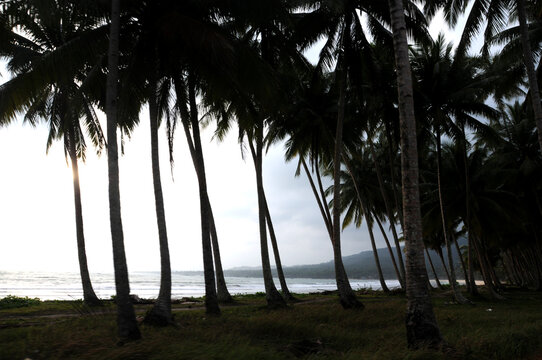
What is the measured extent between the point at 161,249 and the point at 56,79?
15.3 feet

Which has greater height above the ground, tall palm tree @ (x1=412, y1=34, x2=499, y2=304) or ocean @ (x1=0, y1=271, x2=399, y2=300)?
tall palm tree @ (x1=412, y1=34, x2=499, y2=304)

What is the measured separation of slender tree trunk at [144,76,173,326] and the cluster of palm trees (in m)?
0.04

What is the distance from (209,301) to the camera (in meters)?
10.6

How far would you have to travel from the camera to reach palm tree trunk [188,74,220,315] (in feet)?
34.8

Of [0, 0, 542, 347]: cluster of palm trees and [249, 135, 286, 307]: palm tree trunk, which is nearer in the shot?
[0, 0, 542, 347]: cluster of palm trees

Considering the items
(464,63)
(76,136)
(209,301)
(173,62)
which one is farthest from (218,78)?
(464,63)

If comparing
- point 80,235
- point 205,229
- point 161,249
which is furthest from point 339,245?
point 80,235

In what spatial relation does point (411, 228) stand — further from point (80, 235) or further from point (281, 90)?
point (80, 235)

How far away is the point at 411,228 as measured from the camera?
680 centimetres

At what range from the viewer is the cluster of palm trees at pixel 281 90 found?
305 inches

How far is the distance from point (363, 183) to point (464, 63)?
11074mm

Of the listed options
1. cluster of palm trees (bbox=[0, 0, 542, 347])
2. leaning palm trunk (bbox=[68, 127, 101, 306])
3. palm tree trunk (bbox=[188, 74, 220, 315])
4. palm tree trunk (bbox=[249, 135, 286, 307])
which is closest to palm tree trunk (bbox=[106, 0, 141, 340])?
cluster of palm trees (bbox=[0, 0, 542, 347])

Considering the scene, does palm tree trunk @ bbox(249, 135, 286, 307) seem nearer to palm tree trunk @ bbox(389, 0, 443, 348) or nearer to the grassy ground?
the grassy ground

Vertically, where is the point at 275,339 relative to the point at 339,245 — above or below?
below
